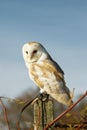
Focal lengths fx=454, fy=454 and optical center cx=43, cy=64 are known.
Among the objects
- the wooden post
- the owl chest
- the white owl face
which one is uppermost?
the white owl face

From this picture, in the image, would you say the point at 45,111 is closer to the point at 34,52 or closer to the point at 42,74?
the point at 42,74

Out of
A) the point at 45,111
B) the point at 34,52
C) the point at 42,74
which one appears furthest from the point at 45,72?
the point at 34,52

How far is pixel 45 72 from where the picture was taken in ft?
9.02

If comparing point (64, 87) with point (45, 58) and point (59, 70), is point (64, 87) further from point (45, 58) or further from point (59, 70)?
point (45, 58)

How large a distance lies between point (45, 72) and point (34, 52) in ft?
1.25

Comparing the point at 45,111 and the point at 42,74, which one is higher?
the point at 42,74

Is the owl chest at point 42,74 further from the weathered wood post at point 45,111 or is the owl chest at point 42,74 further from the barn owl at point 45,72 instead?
the weathered wood post at point 45,111

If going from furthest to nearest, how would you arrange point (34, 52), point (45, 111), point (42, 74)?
point (34, 52)
point (42, 74)
point (45, 111)

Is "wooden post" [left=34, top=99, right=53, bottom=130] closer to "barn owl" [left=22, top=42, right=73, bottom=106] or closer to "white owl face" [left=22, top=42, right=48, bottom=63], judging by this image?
"barn owl" [left=22, top=42, right=73, bottom=106]

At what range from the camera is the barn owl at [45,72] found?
2604mm

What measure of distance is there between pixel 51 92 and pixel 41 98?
84 mm

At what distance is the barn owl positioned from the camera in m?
2.60

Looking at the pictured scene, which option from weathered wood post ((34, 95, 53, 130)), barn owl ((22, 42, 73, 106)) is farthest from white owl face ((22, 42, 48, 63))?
weathered wood post ((34, 95, 53, 130))

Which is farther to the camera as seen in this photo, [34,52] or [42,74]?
[34,52]
